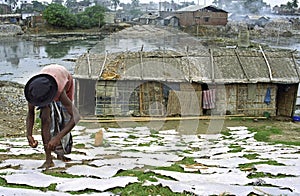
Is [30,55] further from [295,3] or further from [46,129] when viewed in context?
[295,3]

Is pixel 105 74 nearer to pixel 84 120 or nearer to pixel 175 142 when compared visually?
pixel 84 120

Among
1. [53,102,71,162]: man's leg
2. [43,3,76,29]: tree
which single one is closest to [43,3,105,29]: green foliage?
[43,3,76,29]: tree

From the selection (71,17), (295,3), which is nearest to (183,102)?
(71,17)

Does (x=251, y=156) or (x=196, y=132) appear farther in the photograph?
(x=196, y=132)

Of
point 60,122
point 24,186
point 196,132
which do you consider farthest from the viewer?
point 196,132

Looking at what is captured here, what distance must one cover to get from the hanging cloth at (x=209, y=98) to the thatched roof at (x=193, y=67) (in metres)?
0.49

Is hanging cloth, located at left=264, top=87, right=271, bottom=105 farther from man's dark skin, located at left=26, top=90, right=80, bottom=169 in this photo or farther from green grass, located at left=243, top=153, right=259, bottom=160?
man's dark skin, located at left=26, top=90, right=80, bottom=169

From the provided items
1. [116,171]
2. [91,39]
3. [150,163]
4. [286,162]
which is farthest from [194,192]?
[91,39]

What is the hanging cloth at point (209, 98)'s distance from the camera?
612 inches

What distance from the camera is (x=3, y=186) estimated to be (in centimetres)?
460

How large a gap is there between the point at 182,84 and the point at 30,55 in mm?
28926

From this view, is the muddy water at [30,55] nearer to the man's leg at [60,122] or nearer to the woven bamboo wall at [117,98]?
the woven bamboo wall at [117,98]

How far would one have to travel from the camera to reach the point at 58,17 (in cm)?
6275

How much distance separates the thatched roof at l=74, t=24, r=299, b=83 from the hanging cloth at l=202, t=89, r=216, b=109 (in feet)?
1.61
